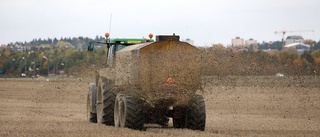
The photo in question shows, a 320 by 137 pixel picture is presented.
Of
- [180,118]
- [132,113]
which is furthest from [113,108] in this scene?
[132,113]

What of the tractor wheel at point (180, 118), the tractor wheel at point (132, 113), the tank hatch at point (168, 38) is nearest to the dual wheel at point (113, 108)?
the tractor wheel at point (132, 113)

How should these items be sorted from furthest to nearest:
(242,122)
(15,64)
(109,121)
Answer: (15,64) → (242,122) → (109,121)

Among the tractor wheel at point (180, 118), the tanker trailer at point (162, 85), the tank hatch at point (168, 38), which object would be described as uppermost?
the tank hatch at point (168, 38)

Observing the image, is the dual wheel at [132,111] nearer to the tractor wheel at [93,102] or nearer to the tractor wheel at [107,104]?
the tractor wheel at [107,104]

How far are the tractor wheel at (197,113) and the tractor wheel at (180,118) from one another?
A: 0.18m

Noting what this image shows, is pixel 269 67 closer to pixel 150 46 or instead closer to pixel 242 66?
pixel 242 66

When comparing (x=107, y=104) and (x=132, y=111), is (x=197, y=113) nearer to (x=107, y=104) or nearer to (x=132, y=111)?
(x=132, y=111)

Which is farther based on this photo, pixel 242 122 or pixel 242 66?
pixel 242 122

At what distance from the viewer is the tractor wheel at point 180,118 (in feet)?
78.8

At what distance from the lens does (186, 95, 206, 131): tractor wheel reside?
2389cm

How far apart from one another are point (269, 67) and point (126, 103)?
37.5 ft

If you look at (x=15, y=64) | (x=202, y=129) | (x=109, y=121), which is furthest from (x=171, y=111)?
(x=15, y=64)

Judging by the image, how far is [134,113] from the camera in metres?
23.5

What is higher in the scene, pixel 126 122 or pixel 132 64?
pixel 132 64
